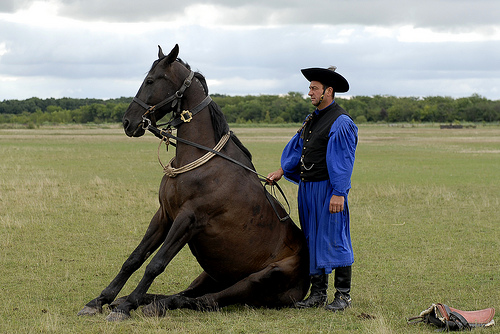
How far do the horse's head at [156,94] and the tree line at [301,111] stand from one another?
107 m

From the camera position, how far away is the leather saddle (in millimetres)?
5109

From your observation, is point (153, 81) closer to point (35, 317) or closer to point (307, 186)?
point (307, 186)

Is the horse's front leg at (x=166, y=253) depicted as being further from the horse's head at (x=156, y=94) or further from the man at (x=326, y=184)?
the man at (x=326, y=184)

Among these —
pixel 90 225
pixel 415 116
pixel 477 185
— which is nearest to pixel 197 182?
pixel 90 225

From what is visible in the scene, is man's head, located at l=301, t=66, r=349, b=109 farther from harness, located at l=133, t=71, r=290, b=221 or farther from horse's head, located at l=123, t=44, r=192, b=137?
horse's head, located at l=123, t=44, r=192, b=137

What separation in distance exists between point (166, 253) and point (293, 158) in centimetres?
172

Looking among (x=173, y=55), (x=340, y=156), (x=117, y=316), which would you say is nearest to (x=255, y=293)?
(x=117, y=316)

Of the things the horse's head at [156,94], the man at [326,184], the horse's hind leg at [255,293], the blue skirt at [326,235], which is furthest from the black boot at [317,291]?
the horse's head at [156,94]

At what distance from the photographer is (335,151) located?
5.66m

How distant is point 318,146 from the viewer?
231 inches

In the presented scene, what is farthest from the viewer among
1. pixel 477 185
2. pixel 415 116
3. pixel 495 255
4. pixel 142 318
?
pixel 415 116

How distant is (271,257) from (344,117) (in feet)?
5.08

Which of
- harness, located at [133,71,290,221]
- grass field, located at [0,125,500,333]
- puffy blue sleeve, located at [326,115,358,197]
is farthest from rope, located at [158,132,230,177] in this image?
grass field, located at [0,125,500,333]

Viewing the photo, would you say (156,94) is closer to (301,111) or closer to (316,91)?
(316,91)
